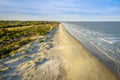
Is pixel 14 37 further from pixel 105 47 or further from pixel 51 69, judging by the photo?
pixel 51 69

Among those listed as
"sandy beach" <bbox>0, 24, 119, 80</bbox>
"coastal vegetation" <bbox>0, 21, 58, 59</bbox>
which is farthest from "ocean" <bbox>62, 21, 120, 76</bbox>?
"coastal vegetation" <bbox>0, 21, 58, 59</bbox>

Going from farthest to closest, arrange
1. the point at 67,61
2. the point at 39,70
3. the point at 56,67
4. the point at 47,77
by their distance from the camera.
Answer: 1. the point at 67,61
2. the point at 56,67
3. the point at 39,70
4. the point at 47,77

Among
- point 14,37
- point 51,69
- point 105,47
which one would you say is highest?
point 51,69

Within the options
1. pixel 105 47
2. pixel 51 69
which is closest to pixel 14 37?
pixel 105 47

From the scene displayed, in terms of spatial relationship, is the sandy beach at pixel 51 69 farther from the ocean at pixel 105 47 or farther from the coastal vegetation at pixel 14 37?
the coastal vegetation at pixel 14 37

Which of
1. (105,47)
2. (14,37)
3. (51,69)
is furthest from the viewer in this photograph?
(14,37)

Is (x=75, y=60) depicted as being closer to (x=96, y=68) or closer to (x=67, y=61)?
(x=67, y=61)

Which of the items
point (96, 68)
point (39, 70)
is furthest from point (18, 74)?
point (96, 68)

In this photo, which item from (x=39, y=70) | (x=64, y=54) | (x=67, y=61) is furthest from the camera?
(x=64, y=54)

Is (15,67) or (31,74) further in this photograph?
→ (15,67)

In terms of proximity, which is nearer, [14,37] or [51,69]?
[51,69]

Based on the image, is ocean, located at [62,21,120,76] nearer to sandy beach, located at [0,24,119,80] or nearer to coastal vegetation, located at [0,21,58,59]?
sandy beach, located at [0,24,119,80]
